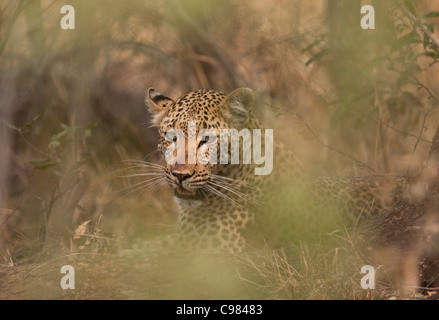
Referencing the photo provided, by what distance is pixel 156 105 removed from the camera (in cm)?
652

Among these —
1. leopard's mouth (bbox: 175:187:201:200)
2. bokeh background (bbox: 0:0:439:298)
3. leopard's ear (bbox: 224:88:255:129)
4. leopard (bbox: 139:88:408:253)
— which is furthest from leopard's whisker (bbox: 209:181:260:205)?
bokeh background (bbox: 0:0:439:298)

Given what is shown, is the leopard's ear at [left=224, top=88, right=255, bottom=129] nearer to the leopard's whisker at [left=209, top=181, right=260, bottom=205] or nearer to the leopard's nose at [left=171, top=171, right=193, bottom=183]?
the leopard's whisker at [left=209, top=181, right=260, bottom=205]

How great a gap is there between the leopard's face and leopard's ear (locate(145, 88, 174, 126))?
0.13 metres

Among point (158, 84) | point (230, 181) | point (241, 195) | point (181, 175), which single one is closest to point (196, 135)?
point (181, 175)

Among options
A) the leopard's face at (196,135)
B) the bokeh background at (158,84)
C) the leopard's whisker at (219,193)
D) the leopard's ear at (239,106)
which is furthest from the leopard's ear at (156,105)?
the bokeh background at (158,84)

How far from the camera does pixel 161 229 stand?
7895 millimetres

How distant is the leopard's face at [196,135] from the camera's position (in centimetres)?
579

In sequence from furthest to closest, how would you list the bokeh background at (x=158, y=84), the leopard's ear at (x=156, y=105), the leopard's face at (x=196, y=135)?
the bokeh background at (x=158, y=84) → the leopard's ear at (x=156, y=105) → the leopard's face at (x=196, y=135)

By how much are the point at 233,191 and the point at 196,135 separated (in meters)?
0.65

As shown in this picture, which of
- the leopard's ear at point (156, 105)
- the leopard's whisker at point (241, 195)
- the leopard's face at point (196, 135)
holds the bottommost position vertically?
the leopard's whisker at point (241, 195)

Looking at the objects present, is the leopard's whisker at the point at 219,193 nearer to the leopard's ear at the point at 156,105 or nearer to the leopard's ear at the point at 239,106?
the leopard's ear at the point at 239,106

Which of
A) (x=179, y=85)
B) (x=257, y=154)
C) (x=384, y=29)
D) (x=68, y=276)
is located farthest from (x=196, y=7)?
(x=68, y=276)

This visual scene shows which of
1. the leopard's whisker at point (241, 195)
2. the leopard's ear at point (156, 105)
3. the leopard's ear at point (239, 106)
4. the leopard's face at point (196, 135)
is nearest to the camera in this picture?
the leopard's face at point (196, 135)

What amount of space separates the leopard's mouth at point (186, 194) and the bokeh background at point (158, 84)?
2.09 m
